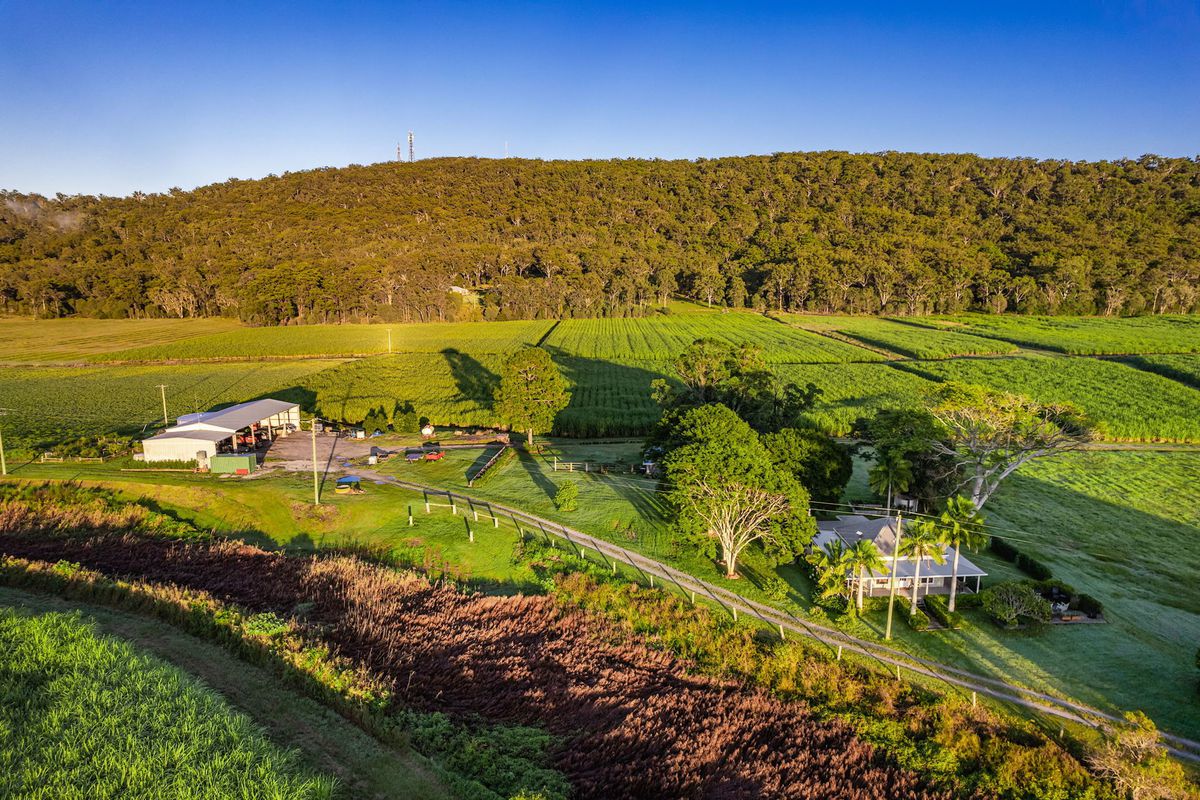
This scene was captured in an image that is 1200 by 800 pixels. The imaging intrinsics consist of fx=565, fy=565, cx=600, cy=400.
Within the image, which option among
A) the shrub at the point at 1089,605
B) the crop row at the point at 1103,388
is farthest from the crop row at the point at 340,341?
the shrub at the point at 1089,605

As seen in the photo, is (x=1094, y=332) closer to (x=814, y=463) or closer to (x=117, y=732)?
(x=814, y=463)

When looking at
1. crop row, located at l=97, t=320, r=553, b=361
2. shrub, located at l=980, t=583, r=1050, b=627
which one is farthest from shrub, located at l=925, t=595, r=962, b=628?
crop row, located at l=97, t=320, r=553, b=361

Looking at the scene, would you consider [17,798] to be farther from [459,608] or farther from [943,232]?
[943,232]

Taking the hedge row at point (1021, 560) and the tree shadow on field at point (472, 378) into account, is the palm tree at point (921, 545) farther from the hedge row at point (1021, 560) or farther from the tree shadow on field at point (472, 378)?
the tree shadow on field at point (472, 378)

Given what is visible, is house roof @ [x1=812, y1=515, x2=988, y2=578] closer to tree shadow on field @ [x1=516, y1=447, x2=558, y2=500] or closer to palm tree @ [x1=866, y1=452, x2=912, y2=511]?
palm tree @ [x1=866, y1=452, x2=912, y2=511]

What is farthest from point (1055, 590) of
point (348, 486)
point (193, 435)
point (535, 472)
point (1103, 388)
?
point (193, 435)

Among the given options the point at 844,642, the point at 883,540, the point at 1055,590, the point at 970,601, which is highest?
the point at 883,540
